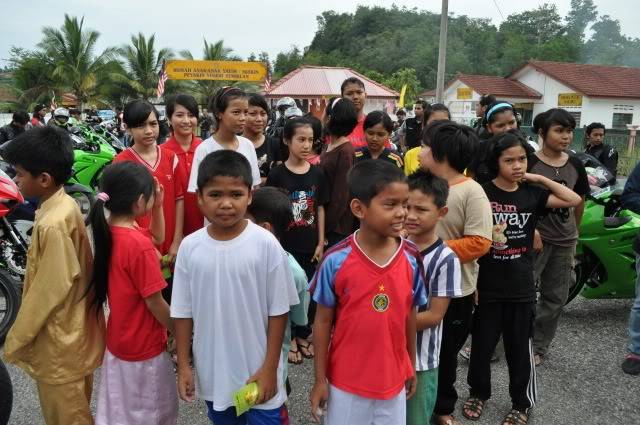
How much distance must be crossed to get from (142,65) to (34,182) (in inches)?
1288

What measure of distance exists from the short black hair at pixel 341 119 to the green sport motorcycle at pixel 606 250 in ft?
6.41

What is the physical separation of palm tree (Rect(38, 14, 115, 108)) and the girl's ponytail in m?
30.5

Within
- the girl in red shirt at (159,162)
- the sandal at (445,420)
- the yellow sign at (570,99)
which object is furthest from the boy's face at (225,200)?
the yellow sign at (570,99)

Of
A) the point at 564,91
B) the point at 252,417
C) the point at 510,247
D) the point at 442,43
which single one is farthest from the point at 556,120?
the point at 564,91


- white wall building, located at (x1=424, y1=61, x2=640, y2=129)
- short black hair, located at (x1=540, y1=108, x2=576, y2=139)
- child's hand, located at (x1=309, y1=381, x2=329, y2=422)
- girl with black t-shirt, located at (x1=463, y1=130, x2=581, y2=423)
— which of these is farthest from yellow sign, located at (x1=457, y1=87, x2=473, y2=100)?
child's hand, located at (x1=309, y1=381, x2=329, y2=422)

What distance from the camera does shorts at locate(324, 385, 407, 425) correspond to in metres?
1.81

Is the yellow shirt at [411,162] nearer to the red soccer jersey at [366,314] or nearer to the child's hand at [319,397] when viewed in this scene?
the red soccer jersey at [366,314]

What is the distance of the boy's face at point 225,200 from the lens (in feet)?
5.86

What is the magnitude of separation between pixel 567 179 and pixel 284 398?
2125 millimetres

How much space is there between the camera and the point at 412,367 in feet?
6.40

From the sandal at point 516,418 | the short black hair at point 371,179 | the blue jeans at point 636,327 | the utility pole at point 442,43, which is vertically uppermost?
the utility pole at point 442,43

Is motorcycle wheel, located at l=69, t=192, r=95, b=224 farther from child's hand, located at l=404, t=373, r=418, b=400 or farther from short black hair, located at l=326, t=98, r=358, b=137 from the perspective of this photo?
child's hand, located at l=404, t=373, r=418, b=400

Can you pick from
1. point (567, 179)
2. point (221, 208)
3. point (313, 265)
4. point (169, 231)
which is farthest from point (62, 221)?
point (567, 179)

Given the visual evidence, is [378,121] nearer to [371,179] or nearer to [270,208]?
[270,208]
